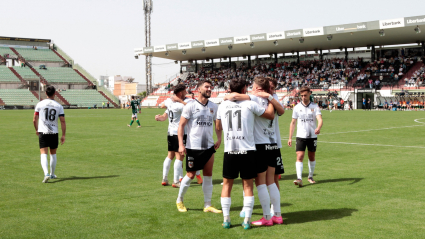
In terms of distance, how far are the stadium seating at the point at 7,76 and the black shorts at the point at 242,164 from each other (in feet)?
251

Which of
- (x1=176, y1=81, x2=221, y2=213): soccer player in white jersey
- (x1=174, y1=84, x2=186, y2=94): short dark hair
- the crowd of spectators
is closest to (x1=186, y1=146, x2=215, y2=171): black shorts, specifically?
(x1=176, y1=81, x2=221, y2=213): soccer player in white jersey

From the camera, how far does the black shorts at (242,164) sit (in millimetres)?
5590

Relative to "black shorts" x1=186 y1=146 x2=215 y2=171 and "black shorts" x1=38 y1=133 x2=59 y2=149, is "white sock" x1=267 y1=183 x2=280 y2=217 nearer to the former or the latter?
"black shorts" x1=186 y1=146 x2=215 y2=171

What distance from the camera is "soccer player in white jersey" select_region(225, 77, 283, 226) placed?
5.74 meters

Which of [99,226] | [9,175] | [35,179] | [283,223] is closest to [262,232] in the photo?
[283,223]

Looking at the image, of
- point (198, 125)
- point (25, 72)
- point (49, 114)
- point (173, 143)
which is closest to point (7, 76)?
point (25, 72)

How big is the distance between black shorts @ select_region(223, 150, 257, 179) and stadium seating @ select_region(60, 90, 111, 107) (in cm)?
6925

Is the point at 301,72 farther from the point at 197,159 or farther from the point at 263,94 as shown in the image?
the point at 263,94

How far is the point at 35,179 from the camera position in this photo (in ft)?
30.9

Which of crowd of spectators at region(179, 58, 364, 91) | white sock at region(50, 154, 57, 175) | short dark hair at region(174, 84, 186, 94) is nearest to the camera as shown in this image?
short dark hair at region(174, 84, 186, 94)

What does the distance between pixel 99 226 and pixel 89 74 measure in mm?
83195

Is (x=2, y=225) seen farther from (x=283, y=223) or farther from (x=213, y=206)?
(x=283, y=223)

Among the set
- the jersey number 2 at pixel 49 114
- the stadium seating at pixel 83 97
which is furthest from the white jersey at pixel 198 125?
the stadium seating at pixel 83 97

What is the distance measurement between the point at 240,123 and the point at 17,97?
70958 mm
